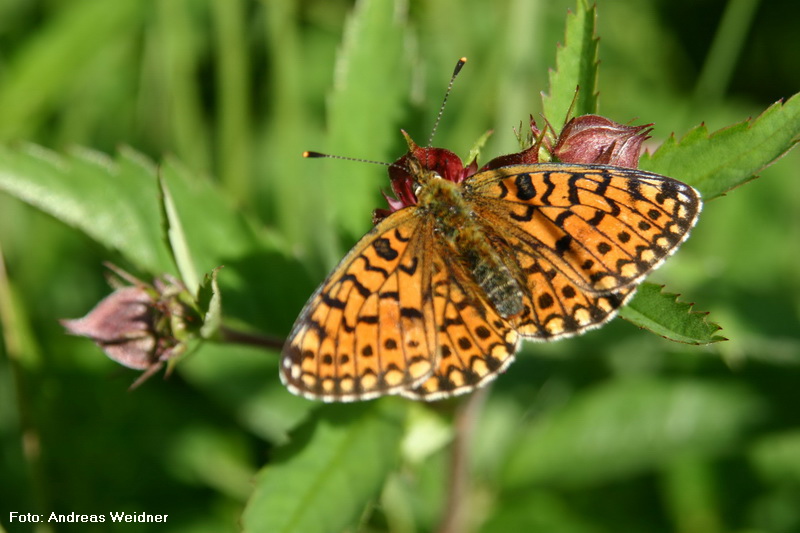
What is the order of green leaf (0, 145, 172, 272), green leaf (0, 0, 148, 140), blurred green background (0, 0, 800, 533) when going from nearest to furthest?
green leaf (0, 145, 172, 272), blurred green background (0, 0, 800, 533), green leaf (0, 0, 148, 140)

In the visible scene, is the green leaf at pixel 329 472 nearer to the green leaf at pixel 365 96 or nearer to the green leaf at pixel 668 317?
the green leaf at pixel 365 96

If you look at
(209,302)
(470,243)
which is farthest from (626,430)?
(209,302)

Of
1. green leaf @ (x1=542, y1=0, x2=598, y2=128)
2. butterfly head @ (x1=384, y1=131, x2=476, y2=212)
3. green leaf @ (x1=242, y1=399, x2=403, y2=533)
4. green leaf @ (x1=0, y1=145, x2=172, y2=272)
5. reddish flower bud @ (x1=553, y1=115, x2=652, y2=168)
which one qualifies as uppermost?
green leaf @ (x1=542, y1=0, x2=598, y2=128)

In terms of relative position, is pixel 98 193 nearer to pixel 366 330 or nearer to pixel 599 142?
pixel 366 330

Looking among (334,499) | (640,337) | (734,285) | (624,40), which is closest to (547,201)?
(640,337)

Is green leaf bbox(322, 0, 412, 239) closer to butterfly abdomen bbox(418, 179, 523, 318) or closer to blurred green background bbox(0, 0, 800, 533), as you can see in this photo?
blurred green background bbox(0, 0, 800, 533)

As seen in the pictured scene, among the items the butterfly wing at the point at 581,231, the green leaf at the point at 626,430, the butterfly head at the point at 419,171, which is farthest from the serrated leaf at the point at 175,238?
the green leaf at the point at 626,430

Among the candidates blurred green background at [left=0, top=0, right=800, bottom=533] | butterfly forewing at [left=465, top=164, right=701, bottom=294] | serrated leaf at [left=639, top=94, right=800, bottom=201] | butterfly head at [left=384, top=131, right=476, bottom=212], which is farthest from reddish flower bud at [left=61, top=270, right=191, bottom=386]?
serrated leaf at [left=639, top=94, right=800, bottom=201]

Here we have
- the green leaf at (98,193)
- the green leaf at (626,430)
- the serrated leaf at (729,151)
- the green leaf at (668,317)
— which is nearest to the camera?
the green leaf at (668,317)
